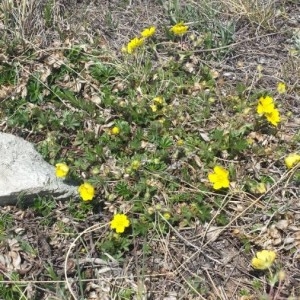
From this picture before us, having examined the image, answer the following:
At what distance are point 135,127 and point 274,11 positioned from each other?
52.8 inches

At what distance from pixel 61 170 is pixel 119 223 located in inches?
16.1

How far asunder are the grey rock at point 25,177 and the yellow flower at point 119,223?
30 centimetres

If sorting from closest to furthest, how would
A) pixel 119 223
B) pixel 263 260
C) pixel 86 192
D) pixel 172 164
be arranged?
1. pixel 263 260
2. pixel 119 223
3. pixel 86 192
4. pixel 172 164

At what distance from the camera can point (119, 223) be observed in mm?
2619

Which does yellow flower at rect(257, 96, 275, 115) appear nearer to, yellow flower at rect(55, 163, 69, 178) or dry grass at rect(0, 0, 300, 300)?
dry grass at rect(0, 0, 300, 300)

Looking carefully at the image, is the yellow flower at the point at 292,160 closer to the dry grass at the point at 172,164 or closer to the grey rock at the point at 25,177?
the dry grass at the point at 172,164

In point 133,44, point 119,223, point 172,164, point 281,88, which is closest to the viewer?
point 119,223

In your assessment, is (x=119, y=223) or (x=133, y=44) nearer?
(x=119, y=223)

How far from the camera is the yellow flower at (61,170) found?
276 centimetres

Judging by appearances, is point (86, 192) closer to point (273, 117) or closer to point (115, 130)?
point (115, 130)

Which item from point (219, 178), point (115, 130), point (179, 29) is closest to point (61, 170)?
point (115, 130)

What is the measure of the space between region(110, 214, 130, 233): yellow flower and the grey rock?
30 cm

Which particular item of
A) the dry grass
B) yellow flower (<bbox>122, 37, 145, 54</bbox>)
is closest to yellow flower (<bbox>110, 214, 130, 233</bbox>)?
the dry grass

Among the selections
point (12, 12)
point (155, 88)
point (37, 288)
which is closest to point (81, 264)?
point (37, 288)
